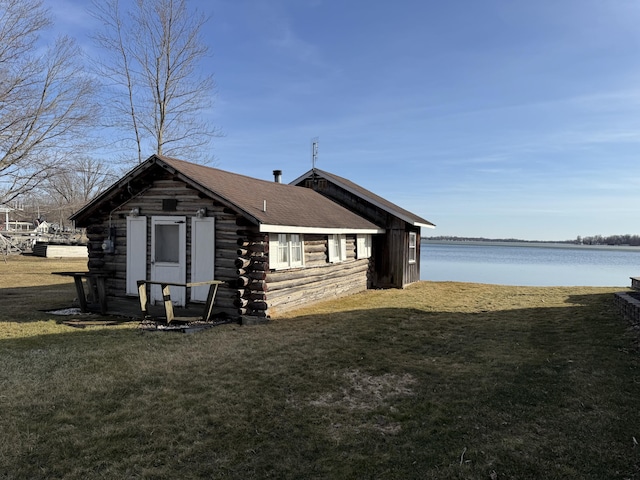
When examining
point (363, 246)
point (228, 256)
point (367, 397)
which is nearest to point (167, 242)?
point (228, 256)

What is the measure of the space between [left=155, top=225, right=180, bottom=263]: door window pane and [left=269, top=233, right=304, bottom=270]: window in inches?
104

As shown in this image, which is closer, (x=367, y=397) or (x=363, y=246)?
(x=367, y=397)

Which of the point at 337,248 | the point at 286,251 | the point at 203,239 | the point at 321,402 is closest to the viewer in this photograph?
the point at 321,402

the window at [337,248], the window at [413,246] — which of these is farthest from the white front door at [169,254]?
the window at [413,246]

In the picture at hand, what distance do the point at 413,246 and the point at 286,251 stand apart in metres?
10.3

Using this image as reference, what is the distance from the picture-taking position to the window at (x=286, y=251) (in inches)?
439

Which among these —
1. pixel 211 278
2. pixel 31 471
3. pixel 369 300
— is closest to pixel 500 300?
pixel 369 300

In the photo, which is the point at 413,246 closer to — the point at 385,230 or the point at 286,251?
the point at 385,230

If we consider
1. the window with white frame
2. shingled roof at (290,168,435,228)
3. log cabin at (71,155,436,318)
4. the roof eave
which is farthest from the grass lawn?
shingled roof at (290,168,435,228)

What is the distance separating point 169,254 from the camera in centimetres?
1162

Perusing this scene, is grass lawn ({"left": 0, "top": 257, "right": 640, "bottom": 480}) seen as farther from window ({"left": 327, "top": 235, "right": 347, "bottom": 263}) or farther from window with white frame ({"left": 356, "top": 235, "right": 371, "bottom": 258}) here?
window with white frame ({"left": 356, "top": 235, "right": 371, "bottom": 258})

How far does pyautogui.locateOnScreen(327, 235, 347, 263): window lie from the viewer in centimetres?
1461

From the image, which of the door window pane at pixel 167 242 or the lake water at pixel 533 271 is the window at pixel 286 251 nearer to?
the door window pane at pixel 167 242

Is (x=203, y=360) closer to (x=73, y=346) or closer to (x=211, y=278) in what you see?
(x=73, y=346)
